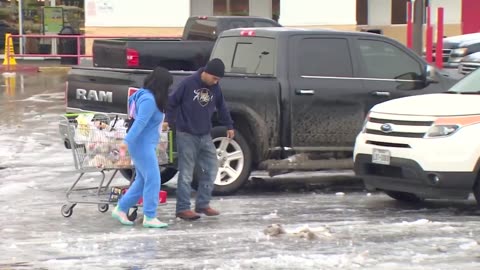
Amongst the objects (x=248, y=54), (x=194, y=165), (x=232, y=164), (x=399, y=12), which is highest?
(x=399, y=12)

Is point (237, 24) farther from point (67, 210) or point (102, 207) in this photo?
point (67, 210)

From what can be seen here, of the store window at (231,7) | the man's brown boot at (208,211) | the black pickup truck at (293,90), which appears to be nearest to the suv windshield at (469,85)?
the black pickup truck at (293,90)

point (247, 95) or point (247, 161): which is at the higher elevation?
point (247, 95)

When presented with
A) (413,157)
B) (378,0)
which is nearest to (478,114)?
(413,157)

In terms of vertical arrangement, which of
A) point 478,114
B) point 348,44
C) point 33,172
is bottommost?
point 33,172

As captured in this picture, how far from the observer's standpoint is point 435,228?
8047 mm

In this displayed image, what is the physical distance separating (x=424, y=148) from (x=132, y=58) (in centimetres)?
633

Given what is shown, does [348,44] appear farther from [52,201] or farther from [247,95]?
[52,201]

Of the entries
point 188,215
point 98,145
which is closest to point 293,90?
point 188,215

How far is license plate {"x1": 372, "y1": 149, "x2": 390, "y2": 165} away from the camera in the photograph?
866 cm

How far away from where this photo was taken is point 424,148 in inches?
330

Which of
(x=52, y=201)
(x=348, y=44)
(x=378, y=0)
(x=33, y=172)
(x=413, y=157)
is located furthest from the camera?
(x=378, y=0)

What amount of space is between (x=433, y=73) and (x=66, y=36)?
61.5 ft

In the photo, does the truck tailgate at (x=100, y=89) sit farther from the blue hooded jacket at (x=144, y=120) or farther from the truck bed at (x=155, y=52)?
the truck bed at (x=155, y=52)
